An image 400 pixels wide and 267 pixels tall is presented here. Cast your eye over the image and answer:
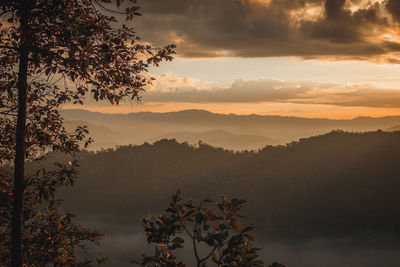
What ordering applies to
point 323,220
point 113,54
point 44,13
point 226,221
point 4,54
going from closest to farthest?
1. point 226,221
2. point 44,13
3. point 113,54
4. point 4,54
5. point 323,220

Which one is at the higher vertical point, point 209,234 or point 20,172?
point 20,172

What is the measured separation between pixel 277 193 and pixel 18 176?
190 m

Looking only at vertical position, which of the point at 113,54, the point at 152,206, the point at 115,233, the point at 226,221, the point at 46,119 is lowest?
the point at 115,233

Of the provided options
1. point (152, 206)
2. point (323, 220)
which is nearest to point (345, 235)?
point (323, 220)

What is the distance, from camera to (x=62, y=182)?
31.4 feet

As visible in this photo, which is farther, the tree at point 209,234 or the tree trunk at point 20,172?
the tree trunk at point 20,172

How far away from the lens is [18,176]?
29.9ft

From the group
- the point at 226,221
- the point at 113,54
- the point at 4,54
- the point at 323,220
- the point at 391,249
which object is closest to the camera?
the point at 226,221

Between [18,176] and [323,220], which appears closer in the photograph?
[18,176]

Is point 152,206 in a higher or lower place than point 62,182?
lower

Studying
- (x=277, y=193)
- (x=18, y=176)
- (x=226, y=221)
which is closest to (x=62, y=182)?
(x=18, y=176)

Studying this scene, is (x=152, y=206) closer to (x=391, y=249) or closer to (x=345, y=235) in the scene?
(x=345, y=235)

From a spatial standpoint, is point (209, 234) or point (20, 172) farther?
point (20, 172)

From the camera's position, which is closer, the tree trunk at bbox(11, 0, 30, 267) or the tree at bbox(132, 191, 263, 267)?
the tree at bbox(132, 191, 263, 267)
